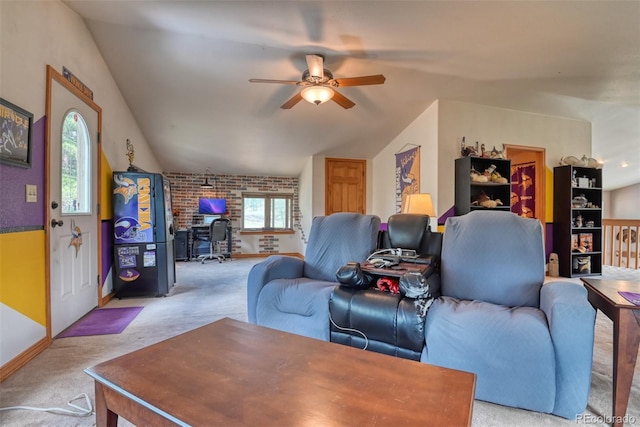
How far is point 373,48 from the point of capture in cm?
283

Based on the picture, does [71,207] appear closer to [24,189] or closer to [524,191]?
[24,189]

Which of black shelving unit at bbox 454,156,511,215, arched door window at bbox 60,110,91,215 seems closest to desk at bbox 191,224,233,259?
arched door window at bbox 60,110,91,215

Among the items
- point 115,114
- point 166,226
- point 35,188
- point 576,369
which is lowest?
point 576,369

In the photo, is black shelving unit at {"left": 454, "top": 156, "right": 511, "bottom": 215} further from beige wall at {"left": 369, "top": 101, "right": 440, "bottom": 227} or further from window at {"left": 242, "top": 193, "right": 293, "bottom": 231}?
window at {"left": 242, "top": 193, "right": 293, "bottom": 231}

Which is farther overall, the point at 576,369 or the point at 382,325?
the point at 382,325

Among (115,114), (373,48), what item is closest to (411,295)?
(373,48)

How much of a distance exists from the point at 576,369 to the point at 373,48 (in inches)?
112

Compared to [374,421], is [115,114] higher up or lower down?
higher up

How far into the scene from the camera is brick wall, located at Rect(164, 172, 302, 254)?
6383 mm

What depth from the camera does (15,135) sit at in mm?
1827

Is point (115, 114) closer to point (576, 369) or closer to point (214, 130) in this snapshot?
point (214, 130)

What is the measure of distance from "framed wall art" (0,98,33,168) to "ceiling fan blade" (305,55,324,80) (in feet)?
7.17

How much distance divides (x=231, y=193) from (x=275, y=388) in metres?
6.16

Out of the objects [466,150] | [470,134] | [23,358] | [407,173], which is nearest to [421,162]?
[407,173]
